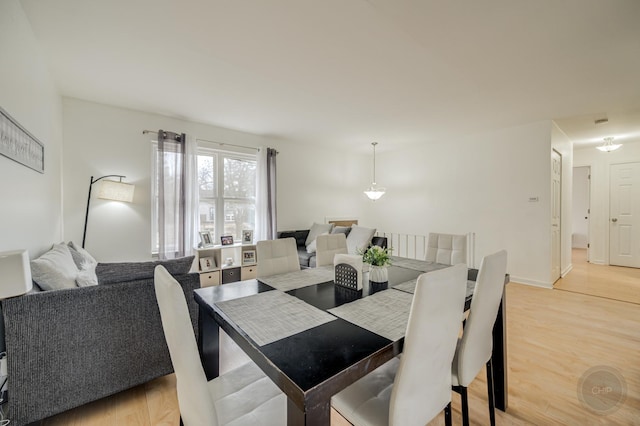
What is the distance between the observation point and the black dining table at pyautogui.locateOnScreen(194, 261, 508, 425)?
30.9 inches

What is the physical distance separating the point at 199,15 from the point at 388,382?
2.50 meters

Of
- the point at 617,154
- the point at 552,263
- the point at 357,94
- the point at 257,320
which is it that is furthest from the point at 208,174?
the point at 617,154

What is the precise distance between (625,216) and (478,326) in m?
6.67

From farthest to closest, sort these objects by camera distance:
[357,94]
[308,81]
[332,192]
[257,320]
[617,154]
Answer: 1. [332,192]
2. [617,154]
3. [357,94]
4. [308,81]
5. [257,320]

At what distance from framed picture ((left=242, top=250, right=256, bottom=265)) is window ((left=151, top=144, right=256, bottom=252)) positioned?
0.42 meters

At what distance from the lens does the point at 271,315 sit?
122 cm

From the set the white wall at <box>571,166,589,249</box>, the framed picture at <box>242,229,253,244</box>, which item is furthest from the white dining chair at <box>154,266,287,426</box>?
the white wall at <box>571,166,589,249</box>

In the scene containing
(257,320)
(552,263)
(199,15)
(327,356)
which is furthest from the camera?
(552,263)

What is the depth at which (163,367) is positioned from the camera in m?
1.84

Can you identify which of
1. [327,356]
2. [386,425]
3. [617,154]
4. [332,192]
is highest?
[617,154]

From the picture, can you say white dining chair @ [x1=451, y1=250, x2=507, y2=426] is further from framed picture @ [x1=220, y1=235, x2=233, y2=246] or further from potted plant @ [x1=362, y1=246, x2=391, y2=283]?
framed picture @ [x1=220, y1=235, x2=233, y2=246]

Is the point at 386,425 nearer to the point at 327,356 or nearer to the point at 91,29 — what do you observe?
the point at 327,356

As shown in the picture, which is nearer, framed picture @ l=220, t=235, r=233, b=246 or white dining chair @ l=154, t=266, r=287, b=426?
white dining chair @ l=154, t=266, r=287, b=426

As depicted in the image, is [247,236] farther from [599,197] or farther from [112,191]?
[599,197]
